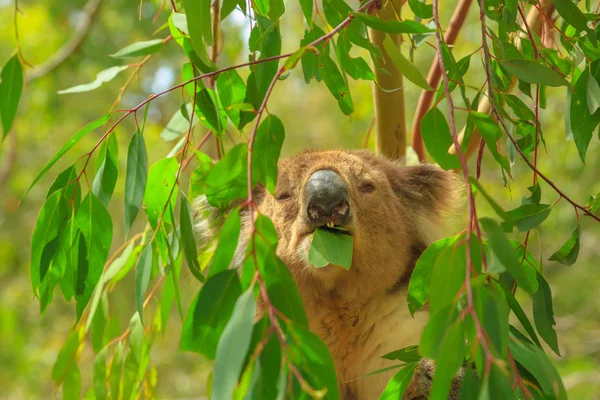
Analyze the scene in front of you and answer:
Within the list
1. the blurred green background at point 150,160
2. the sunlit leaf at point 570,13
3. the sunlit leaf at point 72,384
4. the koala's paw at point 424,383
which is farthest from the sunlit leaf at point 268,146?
the blurred green background at point 150,160

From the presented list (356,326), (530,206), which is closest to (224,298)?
(530,206)

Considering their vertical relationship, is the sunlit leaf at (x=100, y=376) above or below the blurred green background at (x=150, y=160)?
below

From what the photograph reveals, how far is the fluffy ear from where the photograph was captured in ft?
8.69

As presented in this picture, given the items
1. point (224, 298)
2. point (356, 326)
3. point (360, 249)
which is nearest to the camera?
point (224, 298)

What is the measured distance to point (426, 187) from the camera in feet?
8.85

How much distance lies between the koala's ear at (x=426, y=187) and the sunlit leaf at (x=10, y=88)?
1432 millimetres

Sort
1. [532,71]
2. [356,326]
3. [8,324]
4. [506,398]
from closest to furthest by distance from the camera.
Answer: [506,398]
[532,71]
[356,326]
[8,324]

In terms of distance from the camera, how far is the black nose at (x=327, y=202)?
194 cm

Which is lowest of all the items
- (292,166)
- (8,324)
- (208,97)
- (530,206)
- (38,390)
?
(530,206)

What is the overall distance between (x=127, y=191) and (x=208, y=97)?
1.01 ft

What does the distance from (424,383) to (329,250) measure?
646 mm

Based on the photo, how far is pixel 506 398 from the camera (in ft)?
3.19

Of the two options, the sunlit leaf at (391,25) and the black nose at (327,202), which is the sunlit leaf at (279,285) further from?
Answer: the black nose at (327,202)

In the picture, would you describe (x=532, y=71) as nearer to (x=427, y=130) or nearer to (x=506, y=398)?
(x=427, y=130)
